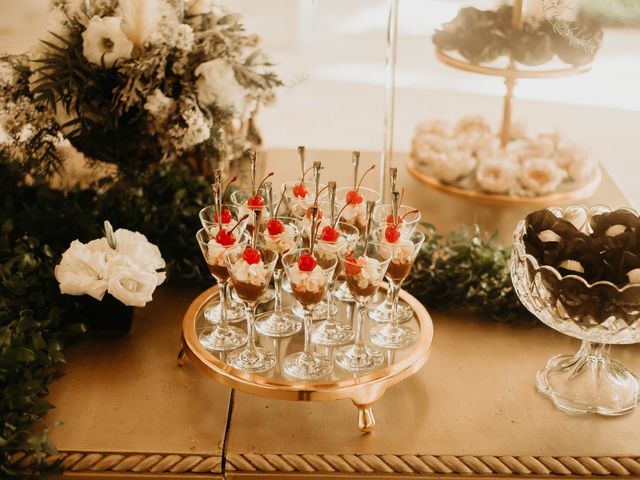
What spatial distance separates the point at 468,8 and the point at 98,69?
80 centimetres

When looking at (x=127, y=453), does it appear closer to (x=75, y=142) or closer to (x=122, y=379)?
(x=122, y=379)

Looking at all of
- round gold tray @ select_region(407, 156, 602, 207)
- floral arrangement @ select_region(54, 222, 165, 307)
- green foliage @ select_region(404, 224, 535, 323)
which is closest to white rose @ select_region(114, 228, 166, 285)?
floral arrangement @ select_region(54, 222, 165, 307)

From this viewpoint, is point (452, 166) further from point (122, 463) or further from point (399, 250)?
point (122, 463)

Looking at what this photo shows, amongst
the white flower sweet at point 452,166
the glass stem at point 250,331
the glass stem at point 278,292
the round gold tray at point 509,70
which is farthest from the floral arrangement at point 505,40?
the glass stem at point 250,331

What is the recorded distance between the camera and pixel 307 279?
1.17 metres

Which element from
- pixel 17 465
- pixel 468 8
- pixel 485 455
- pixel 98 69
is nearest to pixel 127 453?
pixel 17 465

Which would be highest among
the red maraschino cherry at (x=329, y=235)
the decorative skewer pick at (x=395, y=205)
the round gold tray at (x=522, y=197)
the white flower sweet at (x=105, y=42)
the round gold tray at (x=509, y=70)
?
the white flower sweet at (x=105, y=42)

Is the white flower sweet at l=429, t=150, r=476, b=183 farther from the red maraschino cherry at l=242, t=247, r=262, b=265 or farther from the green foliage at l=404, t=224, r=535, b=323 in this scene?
the red maraschino cherry at l=242, t=247, r=262, b=265

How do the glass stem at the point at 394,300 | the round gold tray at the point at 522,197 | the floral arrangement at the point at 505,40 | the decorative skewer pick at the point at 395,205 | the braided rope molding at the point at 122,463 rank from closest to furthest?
1. the braided rope molding at the point at 122,463
2. the decorative skewer pick at the point at 395,205
3. the glass stem at the point at 394,300
4. the floral arrangement at the point at 505,40
5. the round gold tray at the point at 522,197

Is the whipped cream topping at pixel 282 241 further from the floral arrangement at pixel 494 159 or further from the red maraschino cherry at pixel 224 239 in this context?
the floral arrangement at pixel 494 159

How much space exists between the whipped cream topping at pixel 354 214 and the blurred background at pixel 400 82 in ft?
1.54

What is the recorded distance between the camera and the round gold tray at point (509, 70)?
1.73 metres

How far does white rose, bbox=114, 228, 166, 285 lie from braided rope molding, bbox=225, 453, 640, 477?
0.37m

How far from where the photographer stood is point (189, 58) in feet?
5.08
